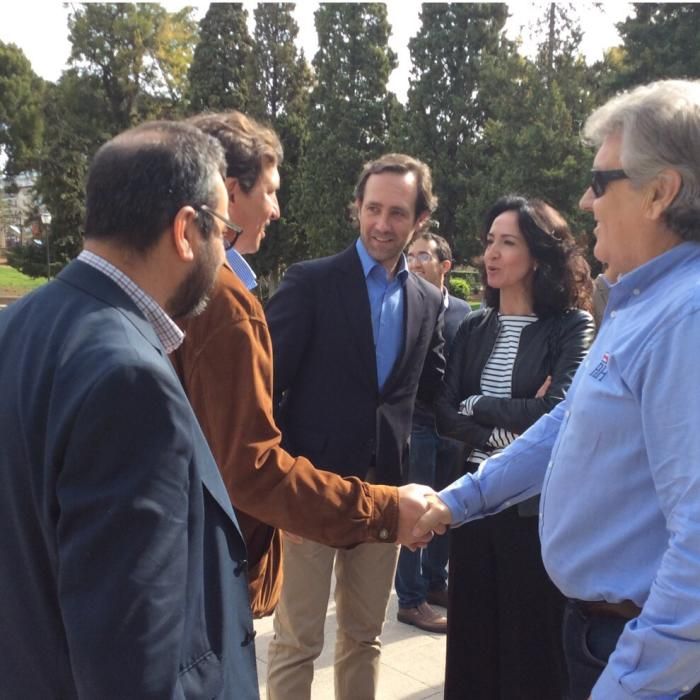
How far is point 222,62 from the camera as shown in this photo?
32.0 metres

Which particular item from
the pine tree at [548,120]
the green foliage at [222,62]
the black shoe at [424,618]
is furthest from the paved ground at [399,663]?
the green foliage at [222,62]

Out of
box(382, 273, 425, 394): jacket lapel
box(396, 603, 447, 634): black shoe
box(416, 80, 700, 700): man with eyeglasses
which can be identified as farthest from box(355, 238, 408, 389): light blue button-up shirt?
box(396, 603, 447, 634): black shoe

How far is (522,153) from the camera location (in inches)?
821

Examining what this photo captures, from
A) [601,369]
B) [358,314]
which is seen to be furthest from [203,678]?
[358,314]

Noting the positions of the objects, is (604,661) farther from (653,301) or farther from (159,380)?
(159,380)

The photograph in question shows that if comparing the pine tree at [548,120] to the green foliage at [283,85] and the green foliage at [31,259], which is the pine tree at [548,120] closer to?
the green foliage at [283,85]

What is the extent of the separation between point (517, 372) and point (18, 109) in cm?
4672

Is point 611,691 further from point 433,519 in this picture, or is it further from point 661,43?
point 661,43

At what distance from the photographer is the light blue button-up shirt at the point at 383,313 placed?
3.27 meters

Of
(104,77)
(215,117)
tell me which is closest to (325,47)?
(104,77)

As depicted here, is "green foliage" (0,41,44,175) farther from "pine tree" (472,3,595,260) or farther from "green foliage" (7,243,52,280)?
"pine tree" (472,3,595,260)

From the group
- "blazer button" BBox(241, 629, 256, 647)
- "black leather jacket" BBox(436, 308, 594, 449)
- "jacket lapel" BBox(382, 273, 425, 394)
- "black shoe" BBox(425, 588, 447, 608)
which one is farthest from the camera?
"black shoe" BBox(425, 588, 447, 608)

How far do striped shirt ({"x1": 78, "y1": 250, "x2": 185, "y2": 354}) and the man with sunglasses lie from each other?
1.34ft

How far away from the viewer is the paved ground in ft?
12.1
